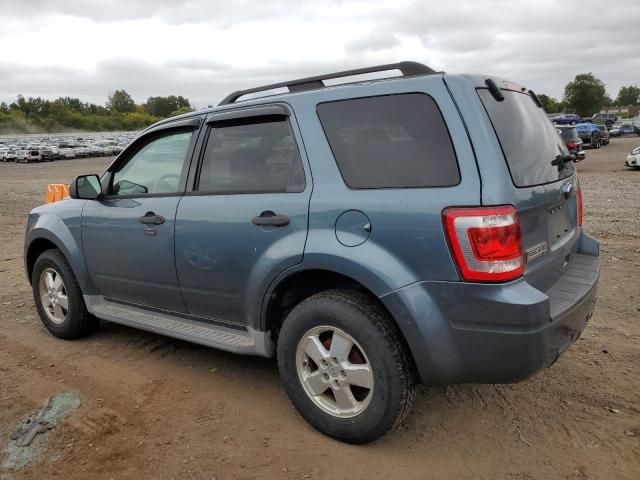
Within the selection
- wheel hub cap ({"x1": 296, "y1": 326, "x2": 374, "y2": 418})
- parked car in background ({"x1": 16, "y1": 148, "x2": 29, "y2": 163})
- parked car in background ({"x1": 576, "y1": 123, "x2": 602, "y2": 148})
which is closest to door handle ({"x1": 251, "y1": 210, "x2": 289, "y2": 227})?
wheel hub cap ({"x1": 296, "y1": 326, "x2": 374, "y2": 418})

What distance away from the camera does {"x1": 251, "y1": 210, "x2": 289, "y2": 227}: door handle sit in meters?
3.03

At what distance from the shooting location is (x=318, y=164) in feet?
9.84

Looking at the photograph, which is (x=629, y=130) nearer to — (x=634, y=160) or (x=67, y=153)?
(x=634, y=160)

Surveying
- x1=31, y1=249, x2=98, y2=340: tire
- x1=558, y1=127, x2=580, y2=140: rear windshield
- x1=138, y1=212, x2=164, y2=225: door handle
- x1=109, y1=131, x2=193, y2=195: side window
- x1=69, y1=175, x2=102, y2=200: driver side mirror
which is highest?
x1=109, y1=131, x2=193, y2=195: side window

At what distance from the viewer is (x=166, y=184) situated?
379 centimetres

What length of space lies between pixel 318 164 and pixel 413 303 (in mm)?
925

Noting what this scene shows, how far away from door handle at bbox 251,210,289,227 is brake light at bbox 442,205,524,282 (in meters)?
0.93

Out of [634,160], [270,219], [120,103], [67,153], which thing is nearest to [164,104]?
[120,103]

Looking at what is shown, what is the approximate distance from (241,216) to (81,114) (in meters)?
165

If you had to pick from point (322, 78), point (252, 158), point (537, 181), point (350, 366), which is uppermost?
point (322, 78)

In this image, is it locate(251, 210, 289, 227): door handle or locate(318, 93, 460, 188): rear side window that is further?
locate(251, 210, 289, 227): door handle

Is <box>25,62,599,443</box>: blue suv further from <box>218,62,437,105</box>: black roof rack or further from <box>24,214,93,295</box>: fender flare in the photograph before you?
<box>24,214,93,295</box>: fender flare

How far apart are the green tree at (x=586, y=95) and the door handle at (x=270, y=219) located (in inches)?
4127

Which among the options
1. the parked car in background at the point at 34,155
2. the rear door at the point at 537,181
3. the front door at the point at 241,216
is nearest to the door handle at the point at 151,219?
the front door at the point at 241,216
